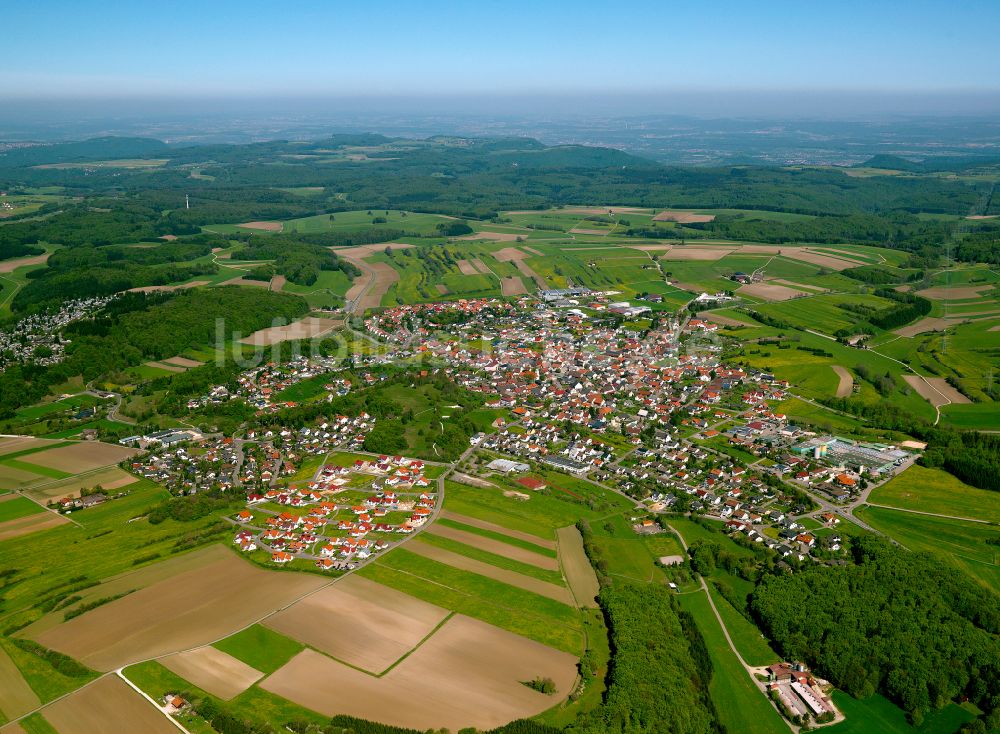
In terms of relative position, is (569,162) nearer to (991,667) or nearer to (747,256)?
(747,256)

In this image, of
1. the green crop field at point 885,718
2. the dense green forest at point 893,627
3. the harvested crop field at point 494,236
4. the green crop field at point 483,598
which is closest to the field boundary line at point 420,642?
the green crop field at point 483,598

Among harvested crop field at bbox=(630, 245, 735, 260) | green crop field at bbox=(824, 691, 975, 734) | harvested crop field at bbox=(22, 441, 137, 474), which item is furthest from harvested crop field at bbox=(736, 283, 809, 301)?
harvested crop field at bbox=(22, 441, 137, 474)

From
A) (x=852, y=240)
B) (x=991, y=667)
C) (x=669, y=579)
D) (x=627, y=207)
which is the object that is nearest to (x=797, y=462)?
(x=669, y=579)

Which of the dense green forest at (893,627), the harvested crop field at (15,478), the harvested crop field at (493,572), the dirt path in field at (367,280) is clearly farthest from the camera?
the dirt path in field at (367,280)

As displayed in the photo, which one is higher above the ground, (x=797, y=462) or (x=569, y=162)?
(x=569, y=162)

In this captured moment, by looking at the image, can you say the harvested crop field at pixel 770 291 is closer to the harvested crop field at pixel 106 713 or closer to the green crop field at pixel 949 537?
the green crop field at pixel 949 537

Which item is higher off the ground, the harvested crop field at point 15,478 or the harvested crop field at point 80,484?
the harvested crop field at point 15,478
